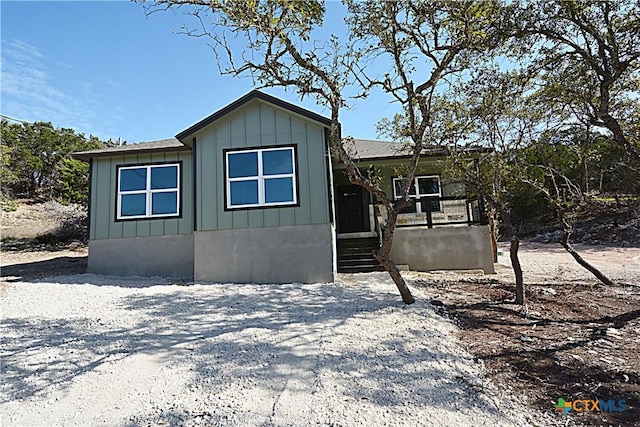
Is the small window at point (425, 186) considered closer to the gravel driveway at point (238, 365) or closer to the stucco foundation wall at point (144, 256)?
the gravel driveway at point (238, 365)

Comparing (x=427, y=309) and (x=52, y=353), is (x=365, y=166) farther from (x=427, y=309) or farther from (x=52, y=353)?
(x=52, y=353)

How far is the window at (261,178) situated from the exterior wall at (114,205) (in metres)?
1.86

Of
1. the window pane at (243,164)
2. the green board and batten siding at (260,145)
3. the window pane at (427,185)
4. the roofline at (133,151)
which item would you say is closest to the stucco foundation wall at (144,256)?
the green board and batten siding at (260,145)

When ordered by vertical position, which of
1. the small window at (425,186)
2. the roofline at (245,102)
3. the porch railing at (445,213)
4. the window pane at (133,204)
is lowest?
the porch railing at (445,213)

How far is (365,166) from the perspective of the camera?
1213 cm

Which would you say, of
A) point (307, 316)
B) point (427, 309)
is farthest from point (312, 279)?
point (427, 309)

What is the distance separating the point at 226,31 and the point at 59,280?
7087mm

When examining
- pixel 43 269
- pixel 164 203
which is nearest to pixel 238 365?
pixel 164 203

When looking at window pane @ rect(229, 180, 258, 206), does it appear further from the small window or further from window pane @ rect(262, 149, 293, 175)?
the small window

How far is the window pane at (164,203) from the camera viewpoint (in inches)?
400

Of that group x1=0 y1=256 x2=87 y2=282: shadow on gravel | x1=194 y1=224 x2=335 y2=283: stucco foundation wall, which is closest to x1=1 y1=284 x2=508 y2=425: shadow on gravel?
x1=194 y1=224 x2=335 y2=283: stucco foundation wall

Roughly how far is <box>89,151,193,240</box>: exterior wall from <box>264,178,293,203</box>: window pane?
103 inches

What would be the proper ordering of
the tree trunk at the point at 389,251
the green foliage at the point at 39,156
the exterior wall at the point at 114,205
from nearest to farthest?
the tree trunk at the point at 389,251
the exterior wall at the point at 114,205
the green foliage at the point at 39,156

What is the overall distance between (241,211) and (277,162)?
1529mm
